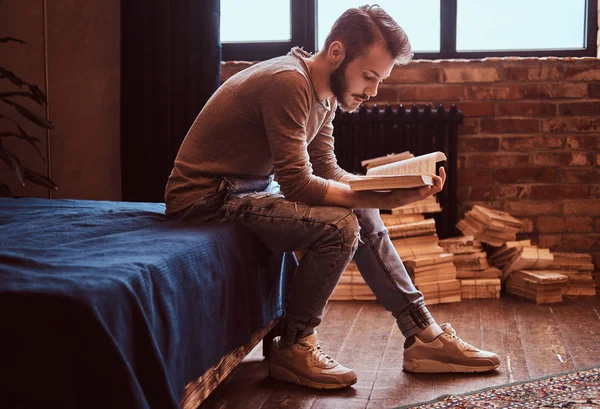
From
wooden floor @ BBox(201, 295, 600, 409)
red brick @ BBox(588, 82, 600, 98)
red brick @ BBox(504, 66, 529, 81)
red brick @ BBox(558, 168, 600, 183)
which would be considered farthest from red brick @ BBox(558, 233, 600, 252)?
red brick @ BBox(504, 66, 529, 81)

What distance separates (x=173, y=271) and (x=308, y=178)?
54 centimetres

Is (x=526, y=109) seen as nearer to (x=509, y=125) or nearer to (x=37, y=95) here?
(x=509, y=125)

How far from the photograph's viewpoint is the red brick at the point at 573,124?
343cm

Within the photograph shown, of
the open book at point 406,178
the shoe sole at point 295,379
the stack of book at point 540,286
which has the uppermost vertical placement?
the open book at point 406,178

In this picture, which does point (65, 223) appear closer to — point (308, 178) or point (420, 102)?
point (308, 178)

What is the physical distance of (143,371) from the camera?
119cm

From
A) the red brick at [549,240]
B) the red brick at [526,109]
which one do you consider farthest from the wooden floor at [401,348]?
the red brick at [526,109]

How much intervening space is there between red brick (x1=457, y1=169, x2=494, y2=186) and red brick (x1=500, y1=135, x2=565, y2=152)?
15 centimetres

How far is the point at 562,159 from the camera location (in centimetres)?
345

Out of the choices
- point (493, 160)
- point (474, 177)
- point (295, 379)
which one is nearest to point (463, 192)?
point (474, 177)

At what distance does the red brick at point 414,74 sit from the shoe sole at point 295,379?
1916 millimetres

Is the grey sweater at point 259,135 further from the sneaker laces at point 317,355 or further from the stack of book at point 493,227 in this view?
the stack of book at point 493,227

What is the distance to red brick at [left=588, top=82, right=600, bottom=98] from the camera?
3414 mm

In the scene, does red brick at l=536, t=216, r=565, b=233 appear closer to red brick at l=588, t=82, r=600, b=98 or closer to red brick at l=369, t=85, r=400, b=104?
red brick at l=588, t=82, r=600, b=98
